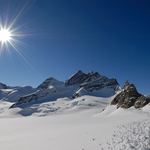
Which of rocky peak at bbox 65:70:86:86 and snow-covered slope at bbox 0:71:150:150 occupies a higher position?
rocky peak at bbox 65:70:86:86

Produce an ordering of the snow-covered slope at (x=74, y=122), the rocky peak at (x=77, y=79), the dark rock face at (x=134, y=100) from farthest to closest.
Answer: the rocky peak at (x=77, y=79) < the dark rock face at (x=134, y=100) < the snow-covered slope at (x=74, y=122)

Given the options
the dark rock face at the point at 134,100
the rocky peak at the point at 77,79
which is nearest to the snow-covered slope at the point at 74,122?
the rocky peak at the point at 77,79

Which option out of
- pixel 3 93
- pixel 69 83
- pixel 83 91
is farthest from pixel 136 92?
pixel 3 93

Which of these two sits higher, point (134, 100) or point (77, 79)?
point (77, 79)

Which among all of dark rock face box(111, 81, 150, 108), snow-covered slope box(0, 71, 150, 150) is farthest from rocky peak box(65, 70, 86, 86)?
dark rock face box(111, 81, 150, 108)

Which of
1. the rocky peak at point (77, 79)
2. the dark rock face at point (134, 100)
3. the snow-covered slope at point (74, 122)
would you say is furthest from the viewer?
the rocky peak at point (77, 79)

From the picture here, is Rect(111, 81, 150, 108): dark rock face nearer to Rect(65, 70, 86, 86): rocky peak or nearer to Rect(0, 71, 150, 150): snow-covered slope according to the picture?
Rect(0, 71, 150, 150): snow-covered slope

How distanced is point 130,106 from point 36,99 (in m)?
68.3

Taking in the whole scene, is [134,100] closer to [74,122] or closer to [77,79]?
[74,122]

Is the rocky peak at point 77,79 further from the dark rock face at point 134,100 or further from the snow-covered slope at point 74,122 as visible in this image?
the dark rock face at point 134,100

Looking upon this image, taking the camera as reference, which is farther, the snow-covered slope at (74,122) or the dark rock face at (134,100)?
the dark rock face at (134,100)

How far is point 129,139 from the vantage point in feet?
21.9

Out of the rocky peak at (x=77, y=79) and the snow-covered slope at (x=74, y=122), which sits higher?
the rocky peak at (x=77, y=79)

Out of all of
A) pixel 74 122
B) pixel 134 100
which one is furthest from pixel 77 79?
pixel 74 122
